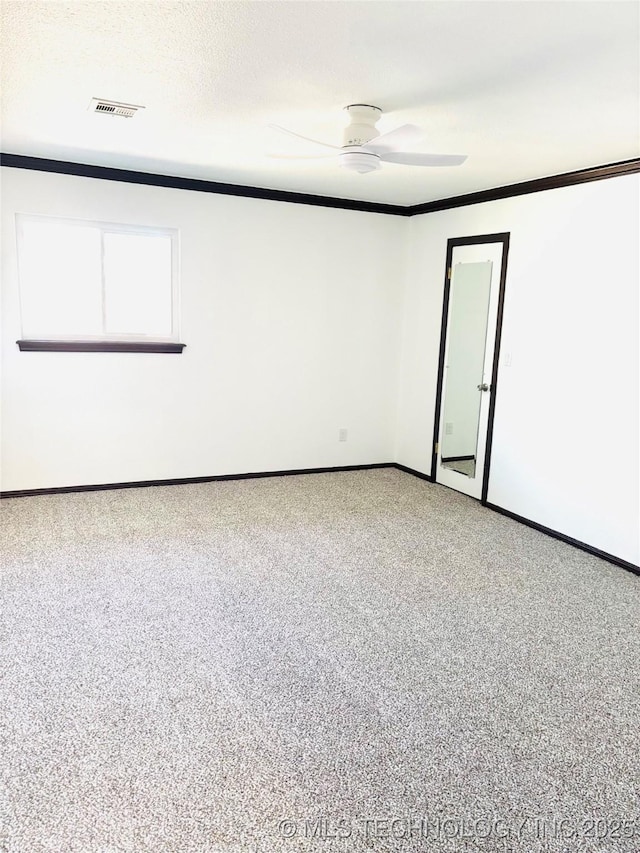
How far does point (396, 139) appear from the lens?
9.27ft

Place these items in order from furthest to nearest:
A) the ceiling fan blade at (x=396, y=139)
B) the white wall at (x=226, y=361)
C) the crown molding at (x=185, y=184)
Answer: the white wall at (x=226, y=361)
the crown molding at (x=185, y=184)
the ceiling fan blade at (x=396, y=139)

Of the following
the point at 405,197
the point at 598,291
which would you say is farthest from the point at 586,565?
the point at 405,197

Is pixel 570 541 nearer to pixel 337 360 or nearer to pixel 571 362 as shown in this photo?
pixel 571 362

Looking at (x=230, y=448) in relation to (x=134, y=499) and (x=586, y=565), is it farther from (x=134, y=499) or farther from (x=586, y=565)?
(x=586, y=565)

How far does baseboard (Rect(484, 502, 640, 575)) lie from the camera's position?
3869 millimetres

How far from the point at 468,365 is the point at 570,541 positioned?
167 cm

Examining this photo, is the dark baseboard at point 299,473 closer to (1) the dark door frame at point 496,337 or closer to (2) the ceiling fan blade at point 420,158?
(1) the dark door frame at point 496,337

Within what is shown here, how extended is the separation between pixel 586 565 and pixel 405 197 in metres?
3.23

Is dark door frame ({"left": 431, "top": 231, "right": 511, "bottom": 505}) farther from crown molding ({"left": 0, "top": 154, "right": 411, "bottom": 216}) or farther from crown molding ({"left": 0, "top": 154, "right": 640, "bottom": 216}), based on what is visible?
crown molding ({"left": 0, "top": 154, "right": 411, "bottom": 216})

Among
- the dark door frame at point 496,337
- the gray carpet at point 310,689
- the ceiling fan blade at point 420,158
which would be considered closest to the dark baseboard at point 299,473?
the gray carpet at point 310,689

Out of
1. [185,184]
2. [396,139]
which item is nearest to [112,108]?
[396,139]

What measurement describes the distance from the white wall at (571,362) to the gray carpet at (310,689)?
0.44 meters

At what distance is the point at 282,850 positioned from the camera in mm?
1755

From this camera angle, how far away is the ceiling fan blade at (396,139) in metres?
2.71
